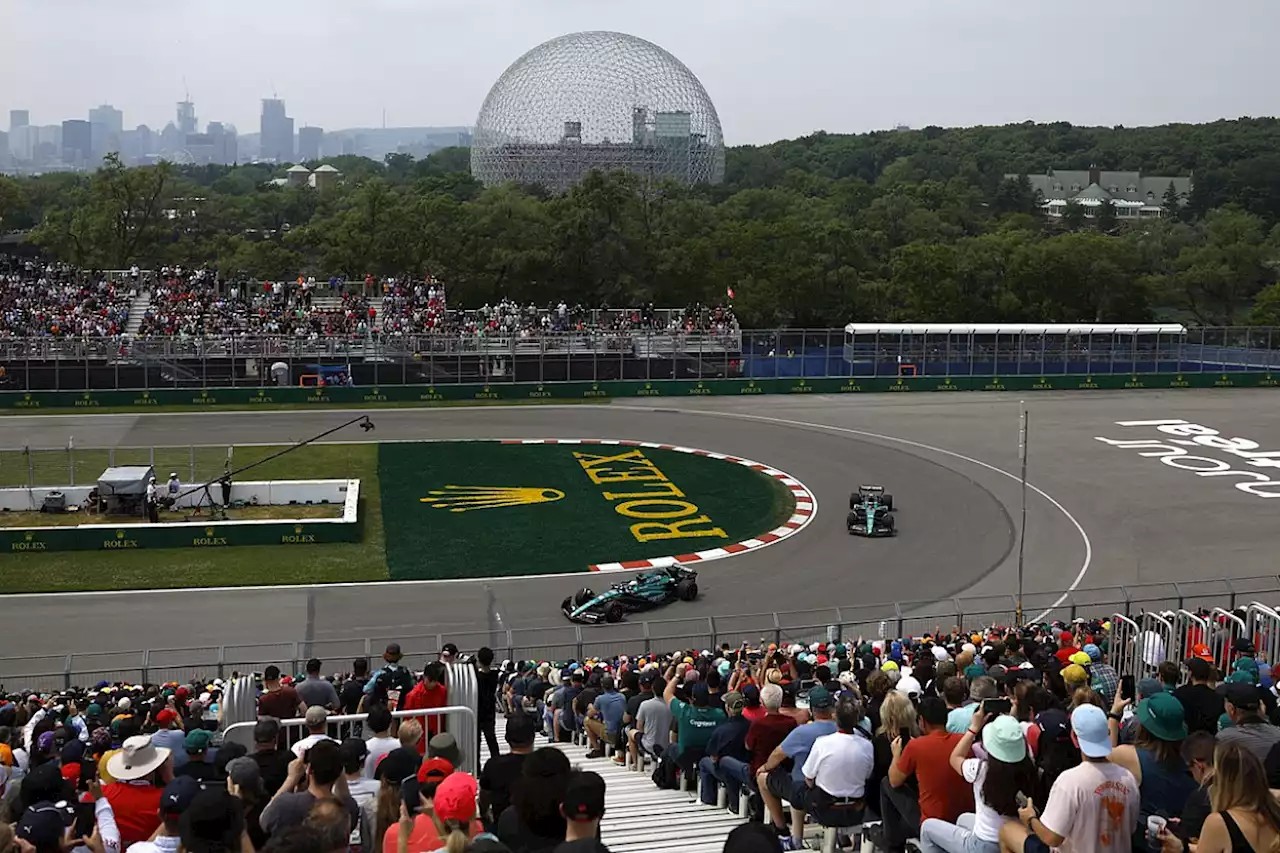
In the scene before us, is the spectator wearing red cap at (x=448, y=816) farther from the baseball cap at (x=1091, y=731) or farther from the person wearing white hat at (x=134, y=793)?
the baseball cap at (x=1091, y=731)

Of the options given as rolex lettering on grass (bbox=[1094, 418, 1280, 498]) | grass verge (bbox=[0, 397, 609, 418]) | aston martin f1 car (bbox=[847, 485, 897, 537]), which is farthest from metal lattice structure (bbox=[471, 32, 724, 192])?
aston martin f1 car (bbox=[847, 485, 897, 537])

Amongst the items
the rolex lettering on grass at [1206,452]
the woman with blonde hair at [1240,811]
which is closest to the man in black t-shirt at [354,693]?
the woman with blonde hair at [1240,811]

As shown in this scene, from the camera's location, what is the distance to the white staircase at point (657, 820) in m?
11.4

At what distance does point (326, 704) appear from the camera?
45.1ft

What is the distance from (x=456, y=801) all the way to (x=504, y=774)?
114 cm

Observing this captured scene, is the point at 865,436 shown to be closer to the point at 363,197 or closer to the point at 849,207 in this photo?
the point at 363,197

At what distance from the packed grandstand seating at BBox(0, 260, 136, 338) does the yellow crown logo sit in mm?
25150

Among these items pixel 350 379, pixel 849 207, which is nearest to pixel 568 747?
pixel 350 379

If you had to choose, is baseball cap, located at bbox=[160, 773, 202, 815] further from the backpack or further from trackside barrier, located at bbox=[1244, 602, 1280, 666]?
trackside barrier, located at bbox=[1244, 602, 1280, 666]

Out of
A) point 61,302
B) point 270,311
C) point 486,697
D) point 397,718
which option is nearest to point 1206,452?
point 486,697

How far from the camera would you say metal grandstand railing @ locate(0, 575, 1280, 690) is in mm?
24609

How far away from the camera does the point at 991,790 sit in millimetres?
9352

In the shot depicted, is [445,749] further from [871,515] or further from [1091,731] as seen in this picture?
[871,515]

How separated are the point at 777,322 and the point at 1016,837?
68.8 metres
